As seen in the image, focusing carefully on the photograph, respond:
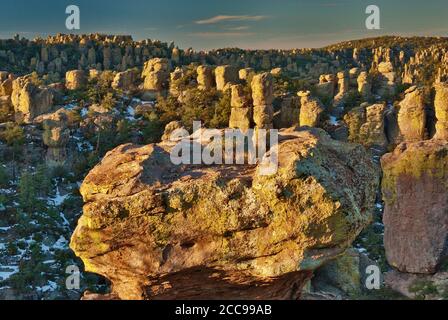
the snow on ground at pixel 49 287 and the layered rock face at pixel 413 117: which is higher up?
the layered rock face at pixel 413 117

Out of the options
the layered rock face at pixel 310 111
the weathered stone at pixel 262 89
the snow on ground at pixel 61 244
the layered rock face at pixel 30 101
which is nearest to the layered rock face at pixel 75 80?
the layered rock face at pixel 30 101

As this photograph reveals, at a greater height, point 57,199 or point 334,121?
point 334,121

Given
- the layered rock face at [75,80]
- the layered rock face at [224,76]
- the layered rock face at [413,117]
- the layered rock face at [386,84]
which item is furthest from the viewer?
the layered rock face at [75,80]

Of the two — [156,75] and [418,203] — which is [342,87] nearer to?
[156,75]

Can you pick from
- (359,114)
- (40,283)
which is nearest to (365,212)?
(40,283)

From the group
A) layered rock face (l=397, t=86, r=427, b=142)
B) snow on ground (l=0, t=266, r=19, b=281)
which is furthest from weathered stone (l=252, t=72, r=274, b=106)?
snow on ground (l=0, t=266, r=19, b=281)

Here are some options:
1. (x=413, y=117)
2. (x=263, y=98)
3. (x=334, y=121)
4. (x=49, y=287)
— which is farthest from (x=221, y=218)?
(x=334, y=121)

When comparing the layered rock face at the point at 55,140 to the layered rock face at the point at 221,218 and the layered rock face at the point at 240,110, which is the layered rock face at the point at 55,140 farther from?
the layered rock face at the point at 221,218
